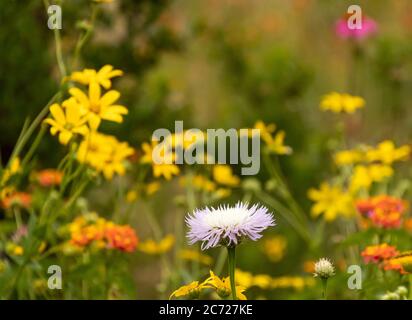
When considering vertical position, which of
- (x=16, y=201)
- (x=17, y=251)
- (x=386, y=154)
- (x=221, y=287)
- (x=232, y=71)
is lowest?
(x=221, y=287)

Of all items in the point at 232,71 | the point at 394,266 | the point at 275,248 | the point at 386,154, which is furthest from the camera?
the point at 232,71

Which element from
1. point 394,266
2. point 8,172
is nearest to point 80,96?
point 8,172

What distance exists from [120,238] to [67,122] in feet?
0.65

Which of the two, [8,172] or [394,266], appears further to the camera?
[8,172]

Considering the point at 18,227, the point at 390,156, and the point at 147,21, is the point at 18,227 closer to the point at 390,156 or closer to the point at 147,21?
the point at 390,156

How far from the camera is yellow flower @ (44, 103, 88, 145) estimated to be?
42.8 inches

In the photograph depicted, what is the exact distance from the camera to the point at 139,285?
2.75m

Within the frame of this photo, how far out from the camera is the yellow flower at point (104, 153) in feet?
4.15

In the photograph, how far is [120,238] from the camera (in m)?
1.21

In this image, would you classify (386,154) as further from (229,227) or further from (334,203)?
(229,227)

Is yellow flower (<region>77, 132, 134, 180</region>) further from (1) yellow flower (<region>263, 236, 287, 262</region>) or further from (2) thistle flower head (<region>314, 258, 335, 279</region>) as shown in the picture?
(1) yellow flower (<region>263, 236, 287, 262</region>)

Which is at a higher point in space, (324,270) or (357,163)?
(357,163)
